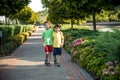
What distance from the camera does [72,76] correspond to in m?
11.7

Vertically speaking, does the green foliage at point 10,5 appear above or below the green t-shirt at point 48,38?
above

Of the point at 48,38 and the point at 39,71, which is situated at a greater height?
the point at 48,38

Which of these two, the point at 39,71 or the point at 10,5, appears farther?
the point at 10,5

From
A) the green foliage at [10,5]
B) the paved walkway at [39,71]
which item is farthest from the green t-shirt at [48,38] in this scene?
the green foliage at [10,5]

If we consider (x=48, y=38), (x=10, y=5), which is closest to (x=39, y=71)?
(x=48, y=38)

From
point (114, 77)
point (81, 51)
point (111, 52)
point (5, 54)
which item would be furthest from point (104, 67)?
point (5, 54)

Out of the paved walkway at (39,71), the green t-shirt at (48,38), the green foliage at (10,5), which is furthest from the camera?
the green foliage at (10,5)

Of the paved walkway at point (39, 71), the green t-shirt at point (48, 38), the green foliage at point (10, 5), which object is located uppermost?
the green foliage at point (10, 5)

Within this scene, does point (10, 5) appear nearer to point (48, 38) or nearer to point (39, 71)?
point (48, 38)

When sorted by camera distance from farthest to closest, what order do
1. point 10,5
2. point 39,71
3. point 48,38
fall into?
point 10,5 → point 48,38 → point 39,71

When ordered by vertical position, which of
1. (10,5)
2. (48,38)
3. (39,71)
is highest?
(10,5)

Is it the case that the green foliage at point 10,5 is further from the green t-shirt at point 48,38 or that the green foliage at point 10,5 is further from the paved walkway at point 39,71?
the green t-shirt at point 48,38

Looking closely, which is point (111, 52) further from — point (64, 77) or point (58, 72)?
point (58, 72)

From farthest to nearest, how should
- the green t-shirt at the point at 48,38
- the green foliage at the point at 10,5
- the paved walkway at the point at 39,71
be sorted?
the green foliage at the point at 10,5 < the green t-shirt at the point at 48,38 < the paved walkway at the point at 39,71
